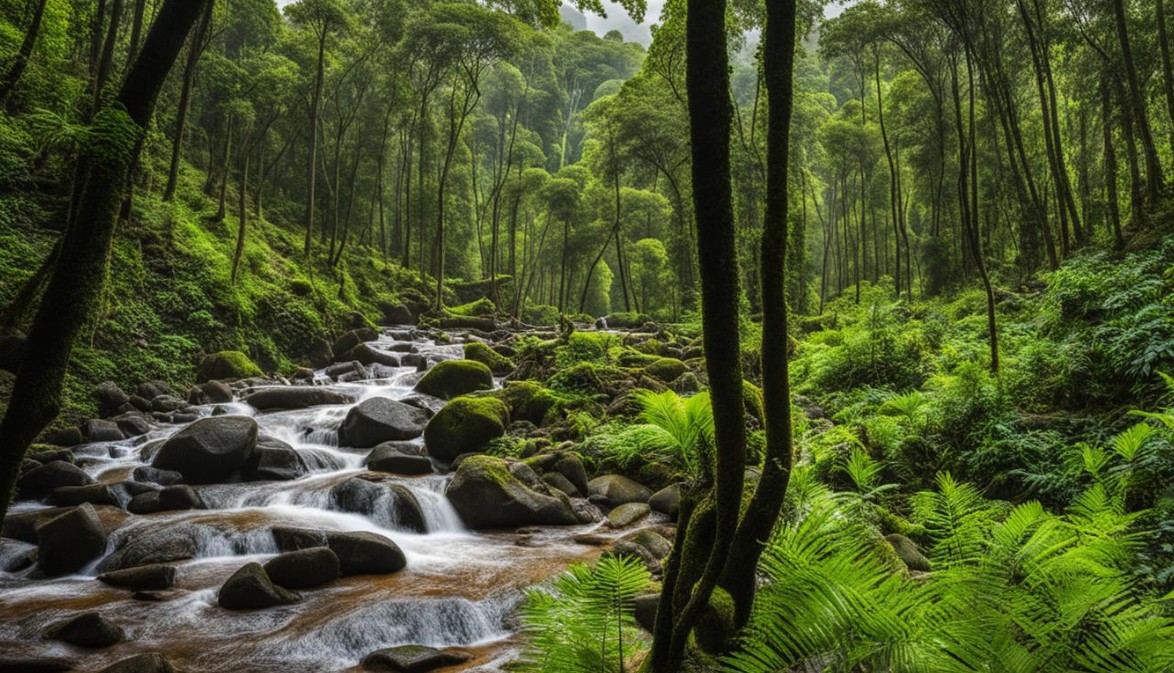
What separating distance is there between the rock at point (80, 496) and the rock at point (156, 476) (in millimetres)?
689

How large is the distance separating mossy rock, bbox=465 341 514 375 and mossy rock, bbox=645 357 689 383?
6164 millimetres

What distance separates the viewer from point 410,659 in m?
5.38

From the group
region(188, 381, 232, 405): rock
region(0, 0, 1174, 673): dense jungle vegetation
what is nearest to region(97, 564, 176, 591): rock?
region(0, 0, 1174, 673): dense jungle vegetation

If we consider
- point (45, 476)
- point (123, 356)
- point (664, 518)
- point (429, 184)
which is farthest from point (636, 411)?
point (429, 184)

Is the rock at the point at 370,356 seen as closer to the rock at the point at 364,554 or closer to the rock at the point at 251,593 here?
the rock at the point at 364,554

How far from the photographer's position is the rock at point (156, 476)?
10.1 m

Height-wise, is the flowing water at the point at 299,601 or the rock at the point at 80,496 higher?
the rock at the point at 80,496

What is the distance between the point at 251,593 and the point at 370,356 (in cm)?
1650

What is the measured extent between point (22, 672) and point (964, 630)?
22.0 feet

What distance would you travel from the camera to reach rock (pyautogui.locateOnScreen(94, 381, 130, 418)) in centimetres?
1327

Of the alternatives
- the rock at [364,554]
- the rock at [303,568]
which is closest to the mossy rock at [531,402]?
the rock at [364,554]

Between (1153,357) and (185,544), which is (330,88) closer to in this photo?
(185,544)

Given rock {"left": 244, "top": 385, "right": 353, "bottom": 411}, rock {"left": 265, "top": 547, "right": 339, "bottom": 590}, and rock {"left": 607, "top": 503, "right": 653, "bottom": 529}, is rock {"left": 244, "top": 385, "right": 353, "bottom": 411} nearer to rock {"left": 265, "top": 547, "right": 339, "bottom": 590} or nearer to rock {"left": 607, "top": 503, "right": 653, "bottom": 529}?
rock {"left": 265, "top": 547, "right": 339, "bottom": 590}

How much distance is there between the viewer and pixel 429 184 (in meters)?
43.7
